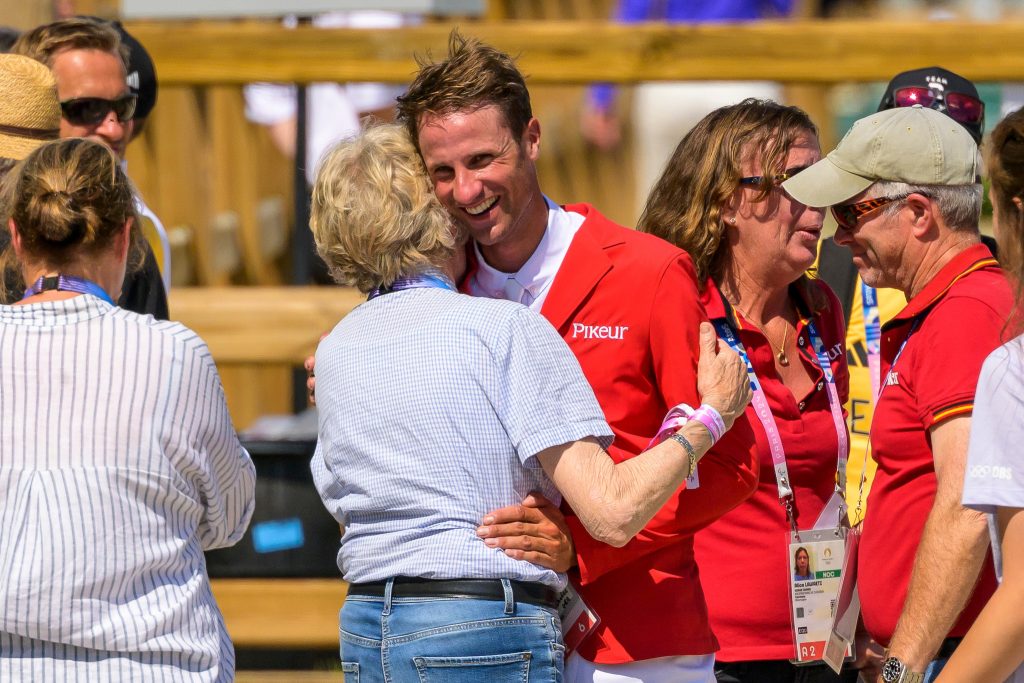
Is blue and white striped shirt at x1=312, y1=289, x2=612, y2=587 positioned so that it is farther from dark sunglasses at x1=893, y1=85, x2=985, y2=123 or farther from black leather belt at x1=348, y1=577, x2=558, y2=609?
dark sunglasses at x1=893, y1=85, x2=985, y2=123

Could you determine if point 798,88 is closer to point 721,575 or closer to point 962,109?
point 962,109

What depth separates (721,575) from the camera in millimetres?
3320

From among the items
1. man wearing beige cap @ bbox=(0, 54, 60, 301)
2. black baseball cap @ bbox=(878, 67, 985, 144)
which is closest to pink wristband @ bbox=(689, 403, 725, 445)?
black baseball cap @ bbox=(878, 67, 985, 144)

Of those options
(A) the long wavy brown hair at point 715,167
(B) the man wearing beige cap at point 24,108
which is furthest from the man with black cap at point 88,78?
(A) the long wavy brown hair at point 715,167

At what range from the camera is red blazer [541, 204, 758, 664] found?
281 cm

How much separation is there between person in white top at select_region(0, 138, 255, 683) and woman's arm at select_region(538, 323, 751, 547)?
29.1 inches

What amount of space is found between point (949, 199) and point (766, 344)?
0.61 metres

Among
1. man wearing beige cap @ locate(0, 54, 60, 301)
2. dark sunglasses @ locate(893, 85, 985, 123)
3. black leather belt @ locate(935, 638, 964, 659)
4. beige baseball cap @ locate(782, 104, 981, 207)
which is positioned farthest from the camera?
dark sunglasses @ locate(893, 85, 985, 123)

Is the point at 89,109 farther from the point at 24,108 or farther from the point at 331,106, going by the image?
the point at 331,106

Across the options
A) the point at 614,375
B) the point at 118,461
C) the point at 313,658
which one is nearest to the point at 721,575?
the point at 614,375

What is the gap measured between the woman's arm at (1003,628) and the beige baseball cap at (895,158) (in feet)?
3.24

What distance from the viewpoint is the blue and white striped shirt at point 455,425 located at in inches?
102

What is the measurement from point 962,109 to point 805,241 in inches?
36.6

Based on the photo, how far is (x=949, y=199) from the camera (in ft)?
9.98
